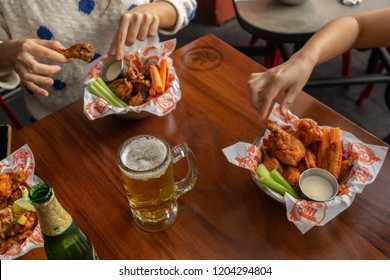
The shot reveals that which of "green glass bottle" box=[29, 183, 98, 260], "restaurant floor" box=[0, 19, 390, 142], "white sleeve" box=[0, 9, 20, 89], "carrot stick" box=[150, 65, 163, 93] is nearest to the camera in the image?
Answer: "green glass bottle" box=[29, 183, 98, 260]

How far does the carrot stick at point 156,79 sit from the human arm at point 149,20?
14 centimetres

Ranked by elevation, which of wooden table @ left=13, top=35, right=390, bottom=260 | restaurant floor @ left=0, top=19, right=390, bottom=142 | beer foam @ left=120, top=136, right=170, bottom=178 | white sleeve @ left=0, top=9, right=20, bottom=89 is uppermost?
beer foam @ left=120, top=136, right=170, bottom=178

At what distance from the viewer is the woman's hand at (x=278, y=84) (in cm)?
108

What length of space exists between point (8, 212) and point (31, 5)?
2.81ft

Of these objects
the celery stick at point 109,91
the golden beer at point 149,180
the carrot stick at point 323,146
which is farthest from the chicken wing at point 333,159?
the celery stick at point 109,91

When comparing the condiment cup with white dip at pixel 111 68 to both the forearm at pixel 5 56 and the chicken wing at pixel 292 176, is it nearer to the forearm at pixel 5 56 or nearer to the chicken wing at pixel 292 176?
the forearm at pixel 5 56

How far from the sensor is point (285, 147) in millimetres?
992

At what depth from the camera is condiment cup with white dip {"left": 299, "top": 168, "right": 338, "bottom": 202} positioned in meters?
0.91

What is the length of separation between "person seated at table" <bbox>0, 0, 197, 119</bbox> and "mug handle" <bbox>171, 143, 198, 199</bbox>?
0.56 meters

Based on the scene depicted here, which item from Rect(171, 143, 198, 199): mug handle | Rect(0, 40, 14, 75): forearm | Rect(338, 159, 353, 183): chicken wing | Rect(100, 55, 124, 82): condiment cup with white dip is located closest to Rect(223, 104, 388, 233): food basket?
Rect(338, 159, 353, 183): chicken wing

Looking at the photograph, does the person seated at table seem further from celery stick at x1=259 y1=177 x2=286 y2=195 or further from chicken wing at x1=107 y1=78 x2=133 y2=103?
celery stick at x1=259 y1=177 x2=286 y2=195

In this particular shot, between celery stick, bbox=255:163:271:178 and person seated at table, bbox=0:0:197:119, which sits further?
person seated at table, bbox=0:0:197:119

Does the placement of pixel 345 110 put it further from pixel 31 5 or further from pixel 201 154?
pixel 31 5
